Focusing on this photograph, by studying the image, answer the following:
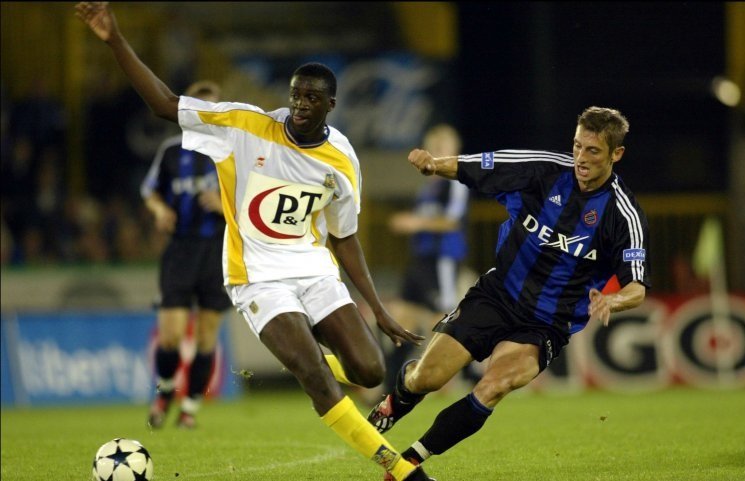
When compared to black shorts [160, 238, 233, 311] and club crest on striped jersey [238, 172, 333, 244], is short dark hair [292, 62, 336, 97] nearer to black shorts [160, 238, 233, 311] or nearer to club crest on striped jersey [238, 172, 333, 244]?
club crest on striped jersey [238, 172, 333, 244]

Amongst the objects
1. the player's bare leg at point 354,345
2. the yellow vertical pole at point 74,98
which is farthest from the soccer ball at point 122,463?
the yellow vertical pole at point 74,98

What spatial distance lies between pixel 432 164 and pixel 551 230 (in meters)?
0.73

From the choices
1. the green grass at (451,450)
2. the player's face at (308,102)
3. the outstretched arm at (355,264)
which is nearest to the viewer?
the player's face at (308,102)

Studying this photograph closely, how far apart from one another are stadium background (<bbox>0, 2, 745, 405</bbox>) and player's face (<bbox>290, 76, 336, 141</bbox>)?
7.12 meters

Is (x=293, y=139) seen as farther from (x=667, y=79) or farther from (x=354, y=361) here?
(x=667, y=79)

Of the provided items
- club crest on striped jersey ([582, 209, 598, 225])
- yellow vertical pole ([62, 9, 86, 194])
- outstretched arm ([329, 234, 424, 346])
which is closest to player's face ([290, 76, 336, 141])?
outstretched arm ([329, 234, 424, 346])

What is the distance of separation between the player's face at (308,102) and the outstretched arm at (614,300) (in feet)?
5.37

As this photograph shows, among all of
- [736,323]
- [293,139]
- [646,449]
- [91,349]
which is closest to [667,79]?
[736,323]

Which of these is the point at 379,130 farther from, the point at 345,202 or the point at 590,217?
the point at 590,217

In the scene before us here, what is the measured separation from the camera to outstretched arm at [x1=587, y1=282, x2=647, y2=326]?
5.97 metres

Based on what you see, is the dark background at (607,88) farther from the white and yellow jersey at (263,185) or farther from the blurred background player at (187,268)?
the white and yellow jersey at (263,185)

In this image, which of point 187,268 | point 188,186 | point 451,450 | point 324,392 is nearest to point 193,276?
point 187,268

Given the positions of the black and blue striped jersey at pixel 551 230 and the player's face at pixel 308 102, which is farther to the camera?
the black and blue striped jersey at pixel 551 230

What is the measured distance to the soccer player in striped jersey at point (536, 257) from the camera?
6.47 m
